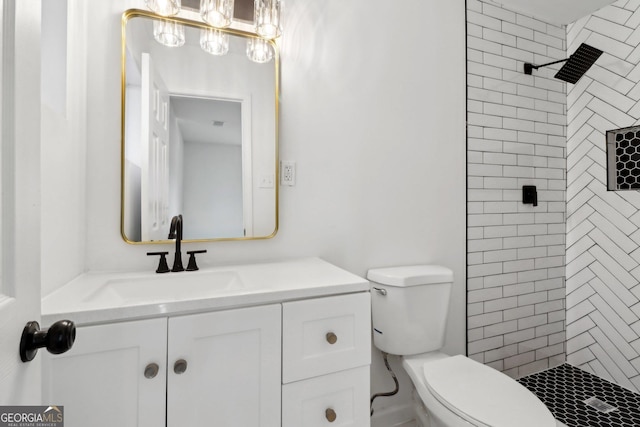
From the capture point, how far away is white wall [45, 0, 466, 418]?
48.9 inches

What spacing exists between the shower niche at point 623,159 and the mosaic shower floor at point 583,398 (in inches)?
48.5

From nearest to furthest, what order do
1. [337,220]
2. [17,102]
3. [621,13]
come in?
[17,102], [337,220], [621,13]

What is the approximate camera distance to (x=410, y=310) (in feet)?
4.88

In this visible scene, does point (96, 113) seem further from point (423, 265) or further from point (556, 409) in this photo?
point (556, 409)

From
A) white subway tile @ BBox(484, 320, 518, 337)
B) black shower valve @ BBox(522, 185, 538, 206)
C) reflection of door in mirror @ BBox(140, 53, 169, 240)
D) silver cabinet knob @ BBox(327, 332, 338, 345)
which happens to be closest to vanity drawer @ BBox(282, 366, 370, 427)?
silver cabinet knob @ BBox(327, 332, 338, 345)

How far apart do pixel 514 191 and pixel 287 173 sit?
4.97 ft

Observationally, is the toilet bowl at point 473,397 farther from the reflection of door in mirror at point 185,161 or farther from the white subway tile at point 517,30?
the white subway tile at point 517,30

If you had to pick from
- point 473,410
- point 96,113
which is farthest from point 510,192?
point 96,113

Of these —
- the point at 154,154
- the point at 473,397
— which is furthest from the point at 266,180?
the point at 473,397

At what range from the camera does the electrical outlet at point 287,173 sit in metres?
1.50

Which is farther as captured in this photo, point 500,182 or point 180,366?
point 500,182

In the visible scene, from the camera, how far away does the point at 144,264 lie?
128 cm

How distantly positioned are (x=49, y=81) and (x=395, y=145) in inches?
56.8

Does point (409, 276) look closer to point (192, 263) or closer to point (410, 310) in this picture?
point (410, 310)
